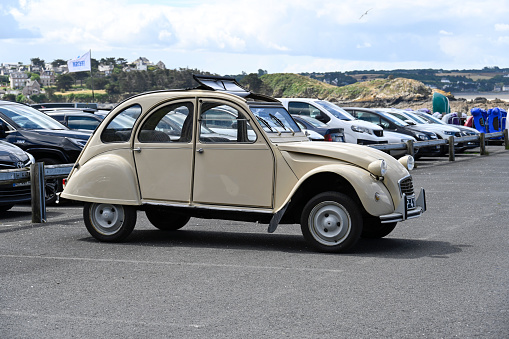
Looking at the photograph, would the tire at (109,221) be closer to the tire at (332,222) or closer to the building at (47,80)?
the tire at (332,222)

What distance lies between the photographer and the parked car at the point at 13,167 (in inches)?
479

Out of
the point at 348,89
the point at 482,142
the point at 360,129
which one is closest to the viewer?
the point at 360,129

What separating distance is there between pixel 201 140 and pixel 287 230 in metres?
2.20

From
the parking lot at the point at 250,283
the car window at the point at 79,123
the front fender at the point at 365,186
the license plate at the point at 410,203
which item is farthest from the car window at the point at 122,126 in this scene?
the car window at the point at 79,123

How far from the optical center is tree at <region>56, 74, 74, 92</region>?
5123 inches

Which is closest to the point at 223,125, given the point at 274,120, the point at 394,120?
the point at 274,120

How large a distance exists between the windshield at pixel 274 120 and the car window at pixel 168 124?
0.83 m

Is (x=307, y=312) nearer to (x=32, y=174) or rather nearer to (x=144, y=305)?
(x=144, y=305)

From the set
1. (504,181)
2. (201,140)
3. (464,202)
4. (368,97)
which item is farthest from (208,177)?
(368,97)

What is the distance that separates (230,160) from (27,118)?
7.30m

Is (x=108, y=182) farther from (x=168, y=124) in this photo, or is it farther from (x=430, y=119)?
(x=430, y=119)

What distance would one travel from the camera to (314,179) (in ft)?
28.8

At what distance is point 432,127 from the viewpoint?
86.8ft

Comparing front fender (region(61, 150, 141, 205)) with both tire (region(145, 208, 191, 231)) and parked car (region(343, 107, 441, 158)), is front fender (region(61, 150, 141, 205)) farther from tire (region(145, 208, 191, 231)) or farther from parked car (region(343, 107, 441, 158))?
parked car (region(343, 107, 441, 158))
